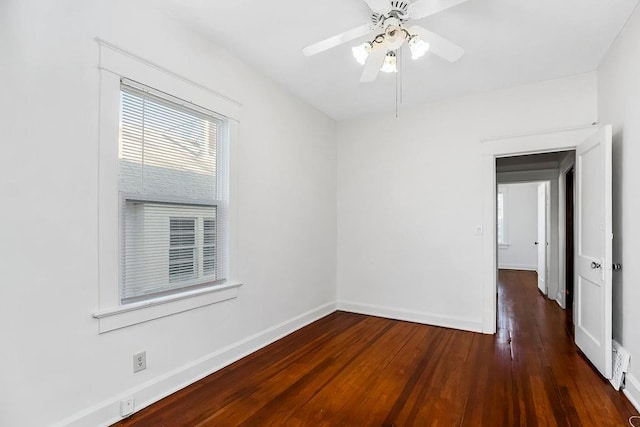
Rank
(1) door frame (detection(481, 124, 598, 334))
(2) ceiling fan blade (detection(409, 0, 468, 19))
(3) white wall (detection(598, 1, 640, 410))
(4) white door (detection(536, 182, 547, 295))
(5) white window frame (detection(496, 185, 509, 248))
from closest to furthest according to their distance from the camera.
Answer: (2) ceiling fan blade (detection(409, 0, 468, 19)) → (3) white wall (detection(598, 1, 640, 410)) → (1) door frame (detection(481, 124, 598, 334)) → (4) white door (detection(536, 182, 547, 295)) → (5) white window frame (detection(496, 185, 509, 248))

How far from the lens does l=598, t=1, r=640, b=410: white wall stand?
2240 mm

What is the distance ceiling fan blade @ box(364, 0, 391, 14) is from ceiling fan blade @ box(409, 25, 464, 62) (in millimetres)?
188

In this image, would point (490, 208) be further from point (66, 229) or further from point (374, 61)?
point (66, 229)

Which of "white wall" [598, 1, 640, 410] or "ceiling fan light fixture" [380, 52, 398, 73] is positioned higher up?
"ceiling fan light fixture" [380, 52, 398, 73]

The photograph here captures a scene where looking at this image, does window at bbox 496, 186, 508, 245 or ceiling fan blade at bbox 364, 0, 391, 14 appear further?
window at bbox 496, 186, 508, 245

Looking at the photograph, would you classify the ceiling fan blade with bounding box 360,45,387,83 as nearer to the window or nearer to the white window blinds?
the white window blinds

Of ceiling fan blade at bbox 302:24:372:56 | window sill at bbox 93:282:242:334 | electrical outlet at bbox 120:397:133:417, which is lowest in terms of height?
electrical outlet at bbox 120:397:133:417

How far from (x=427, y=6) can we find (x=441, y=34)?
0.87 m

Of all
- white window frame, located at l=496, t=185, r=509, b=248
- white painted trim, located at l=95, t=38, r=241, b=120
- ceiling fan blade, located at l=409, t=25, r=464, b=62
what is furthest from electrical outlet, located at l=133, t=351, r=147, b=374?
white window frame, located at l=496, t=185, r=509, b=248

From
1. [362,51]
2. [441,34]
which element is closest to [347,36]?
[362,51]

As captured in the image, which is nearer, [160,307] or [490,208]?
[160,307]

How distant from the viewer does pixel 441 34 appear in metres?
2.56

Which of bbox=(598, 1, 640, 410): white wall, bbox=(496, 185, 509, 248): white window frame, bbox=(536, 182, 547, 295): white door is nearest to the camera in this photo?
bbox=(598, 1, 640, 410): white wall

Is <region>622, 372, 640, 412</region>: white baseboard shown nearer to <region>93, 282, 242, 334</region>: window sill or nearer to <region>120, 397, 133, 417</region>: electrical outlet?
<region>93, 282, 242, 334</region>: window sill
